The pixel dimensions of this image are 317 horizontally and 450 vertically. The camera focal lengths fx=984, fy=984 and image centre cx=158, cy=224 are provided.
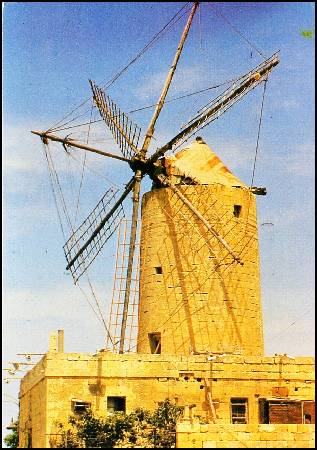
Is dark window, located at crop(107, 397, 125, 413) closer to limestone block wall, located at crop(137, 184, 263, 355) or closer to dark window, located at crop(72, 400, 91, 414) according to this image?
dark window, located at crop(72, 400, 91, 414)

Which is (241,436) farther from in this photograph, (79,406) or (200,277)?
(200,277)

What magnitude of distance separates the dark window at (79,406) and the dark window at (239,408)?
142 inches

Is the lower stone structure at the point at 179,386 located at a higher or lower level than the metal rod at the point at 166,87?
lower

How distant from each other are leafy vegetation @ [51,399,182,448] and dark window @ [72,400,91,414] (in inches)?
6.2

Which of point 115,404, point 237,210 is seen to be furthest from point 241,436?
point 237,210

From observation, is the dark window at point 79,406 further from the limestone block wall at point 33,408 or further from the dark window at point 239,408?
the dark window at point 239,408

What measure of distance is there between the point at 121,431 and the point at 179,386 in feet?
6.39

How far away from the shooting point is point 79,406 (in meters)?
23.5

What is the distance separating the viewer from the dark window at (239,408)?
24.3m

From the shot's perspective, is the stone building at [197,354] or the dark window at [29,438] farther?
the dark window at [29,438]

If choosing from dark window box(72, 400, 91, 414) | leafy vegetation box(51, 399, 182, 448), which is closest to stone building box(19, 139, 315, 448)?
dark window box(72, 400, 91, 414)

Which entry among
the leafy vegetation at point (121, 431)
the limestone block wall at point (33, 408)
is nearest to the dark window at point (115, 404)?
the leafy vegetation at point (121, 431)

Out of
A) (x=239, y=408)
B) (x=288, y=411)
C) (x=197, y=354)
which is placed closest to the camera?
(x=288, y=411)

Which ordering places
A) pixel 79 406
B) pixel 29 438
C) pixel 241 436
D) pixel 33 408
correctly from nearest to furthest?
1. pixel 241 436
2. pixel 79 406
3. pixel 33 408
4. pixel 29 438
